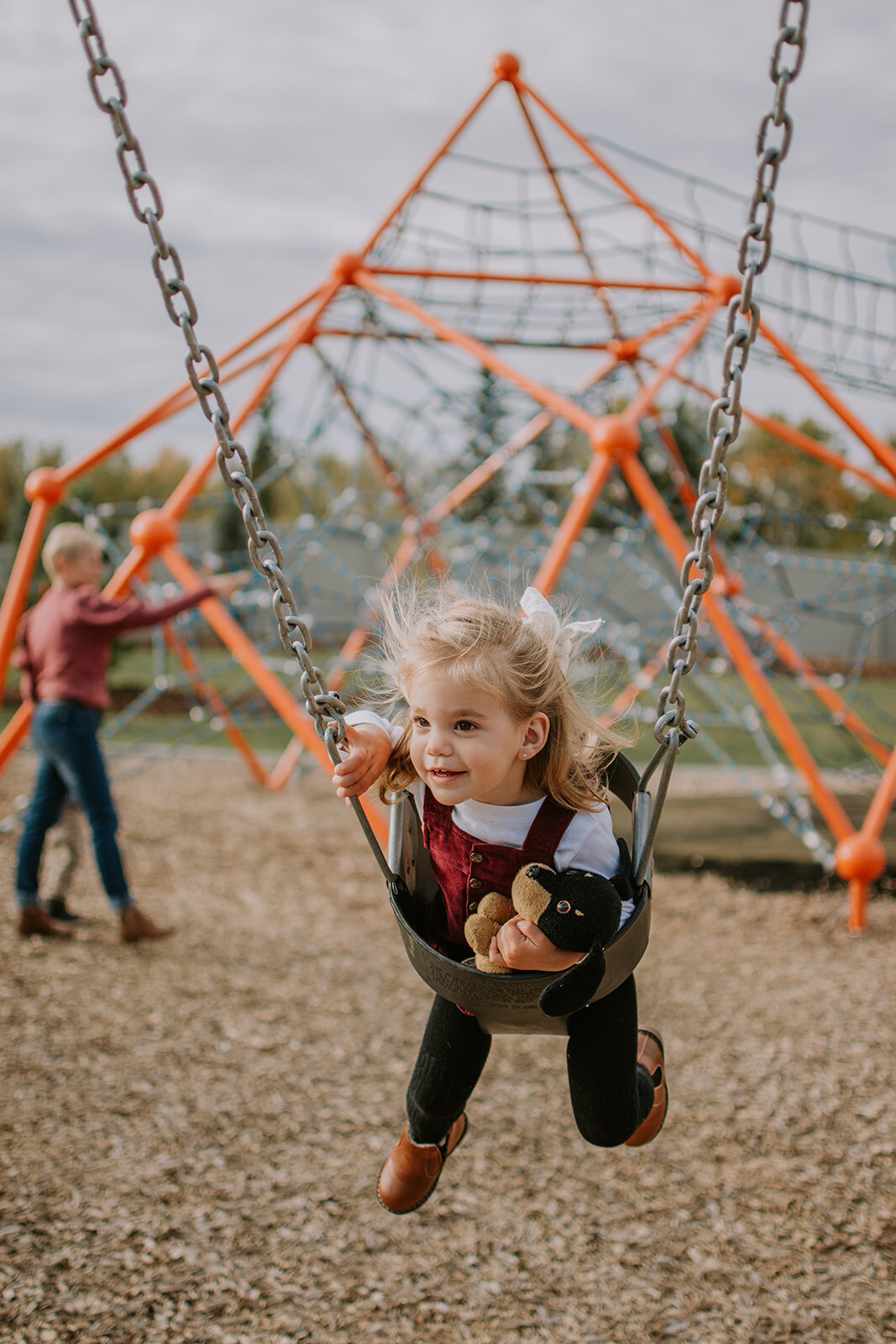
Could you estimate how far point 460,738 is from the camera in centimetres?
173

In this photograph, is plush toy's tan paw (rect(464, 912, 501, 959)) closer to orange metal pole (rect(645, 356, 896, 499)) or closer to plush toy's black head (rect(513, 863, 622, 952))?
plush toy's black head (rect(513, 863, 622, 952))

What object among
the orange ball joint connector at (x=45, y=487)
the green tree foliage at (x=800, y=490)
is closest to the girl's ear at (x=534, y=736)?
the orange ball joint connector at (x=45, y=487)

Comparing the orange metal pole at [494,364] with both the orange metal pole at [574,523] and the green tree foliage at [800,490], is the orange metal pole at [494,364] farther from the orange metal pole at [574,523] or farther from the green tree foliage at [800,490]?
the green tree foliage at [800,490]

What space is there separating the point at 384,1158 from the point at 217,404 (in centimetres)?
216

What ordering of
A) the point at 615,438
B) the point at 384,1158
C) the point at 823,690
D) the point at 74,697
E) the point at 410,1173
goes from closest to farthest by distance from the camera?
the point at 410,1173, the point at 384,1158, the point at 615,438, the point at 74,697, the point at 823,690

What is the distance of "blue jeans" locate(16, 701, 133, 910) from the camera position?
4.34 m

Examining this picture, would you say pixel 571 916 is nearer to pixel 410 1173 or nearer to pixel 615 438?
pixel 410 1173

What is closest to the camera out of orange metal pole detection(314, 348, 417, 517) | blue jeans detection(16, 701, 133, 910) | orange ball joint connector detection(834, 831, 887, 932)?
blue jeans detection(16, 701, 133, 910)

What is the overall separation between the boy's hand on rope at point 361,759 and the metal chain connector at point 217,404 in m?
0.02

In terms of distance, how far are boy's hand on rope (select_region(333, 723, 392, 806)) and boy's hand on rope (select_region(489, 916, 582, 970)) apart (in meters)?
0.41

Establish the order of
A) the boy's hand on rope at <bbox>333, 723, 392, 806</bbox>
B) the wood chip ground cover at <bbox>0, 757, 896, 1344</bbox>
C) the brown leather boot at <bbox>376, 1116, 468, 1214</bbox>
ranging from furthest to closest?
the wood chip ground cover at <bbox>0, 757, 896, 1344</bbox>
the brown leather boot at <bbox>376, 1116, 468, 1214</bbox>
the boy's hand on rope at <bbox>333, 723, 392, 806</bbox>

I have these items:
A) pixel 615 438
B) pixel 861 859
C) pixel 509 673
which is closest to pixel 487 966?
pixel 509 673

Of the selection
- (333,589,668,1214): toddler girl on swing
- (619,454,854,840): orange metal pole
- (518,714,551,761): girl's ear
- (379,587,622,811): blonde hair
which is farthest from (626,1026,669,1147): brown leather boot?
(619,454,854,840): orange metal pole

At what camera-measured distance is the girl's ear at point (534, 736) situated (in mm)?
1823
